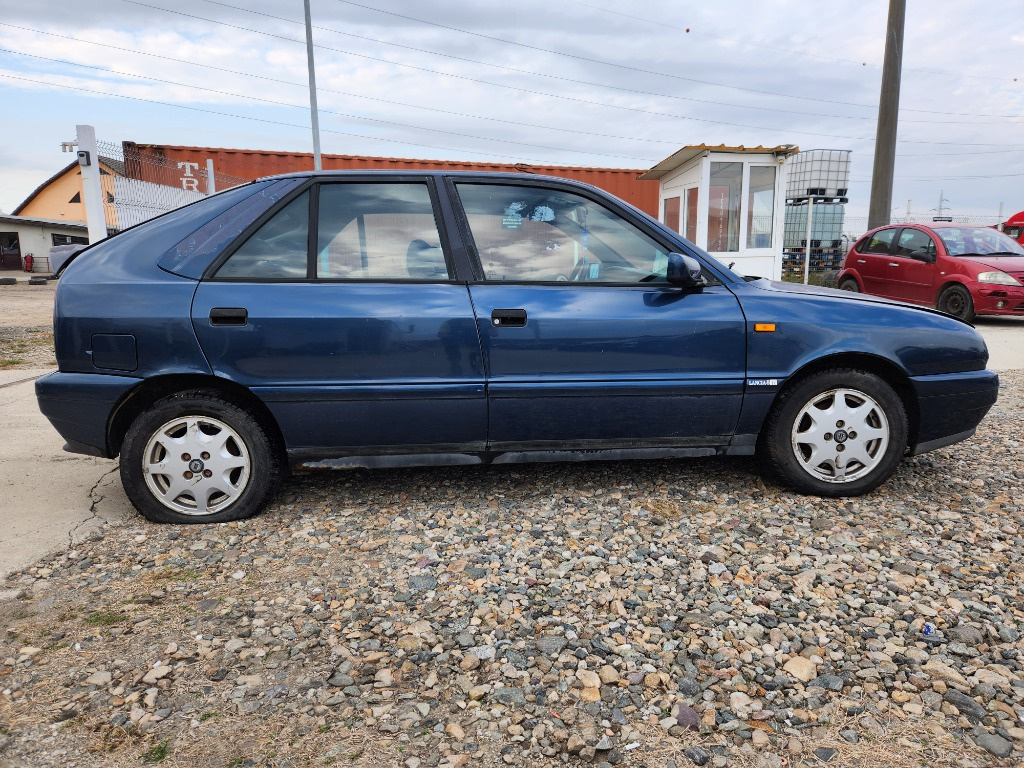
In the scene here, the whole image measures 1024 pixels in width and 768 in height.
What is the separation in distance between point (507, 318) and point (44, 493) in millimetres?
2638

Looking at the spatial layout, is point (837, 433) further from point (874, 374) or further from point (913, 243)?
point (913, 243)

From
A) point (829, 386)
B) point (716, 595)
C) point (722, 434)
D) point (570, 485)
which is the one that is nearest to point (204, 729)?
point (716, 595)

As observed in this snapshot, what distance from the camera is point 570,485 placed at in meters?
3.66

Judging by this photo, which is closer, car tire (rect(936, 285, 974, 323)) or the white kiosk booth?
car tire (rect(936, 285, 974, 323))

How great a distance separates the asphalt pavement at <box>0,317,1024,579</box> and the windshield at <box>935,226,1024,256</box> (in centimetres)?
1145

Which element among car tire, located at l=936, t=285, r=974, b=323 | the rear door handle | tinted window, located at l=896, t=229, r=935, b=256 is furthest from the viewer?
tinted window, located at l=896, t=229, r=935, b=256

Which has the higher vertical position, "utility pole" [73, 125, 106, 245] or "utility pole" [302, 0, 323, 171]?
"utility pole" [302, 0, 323, 171]

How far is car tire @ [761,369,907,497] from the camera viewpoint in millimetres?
3361

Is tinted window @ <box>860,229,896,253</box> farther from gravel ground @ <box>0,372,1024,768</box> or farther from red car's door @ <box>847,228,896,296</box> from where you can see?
gravel ground @ <box>0,372,1024,768</box>

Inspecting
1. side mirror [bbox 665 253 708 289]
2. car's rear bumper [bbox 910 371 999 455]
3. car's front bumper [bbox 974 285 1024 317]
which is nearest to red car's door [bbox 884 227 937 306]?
car's front bumper [bbox 974 285 1024 317]

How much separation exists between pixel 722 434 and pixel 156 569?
8.55 feet

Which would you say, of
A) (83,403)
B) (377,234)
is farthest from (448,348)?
(83,403)

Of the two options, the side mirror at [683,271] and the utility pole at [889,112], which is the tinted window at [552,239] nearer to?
the side mirror at [683,271]

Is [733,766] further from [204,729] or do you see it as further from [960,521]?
[960,521]
